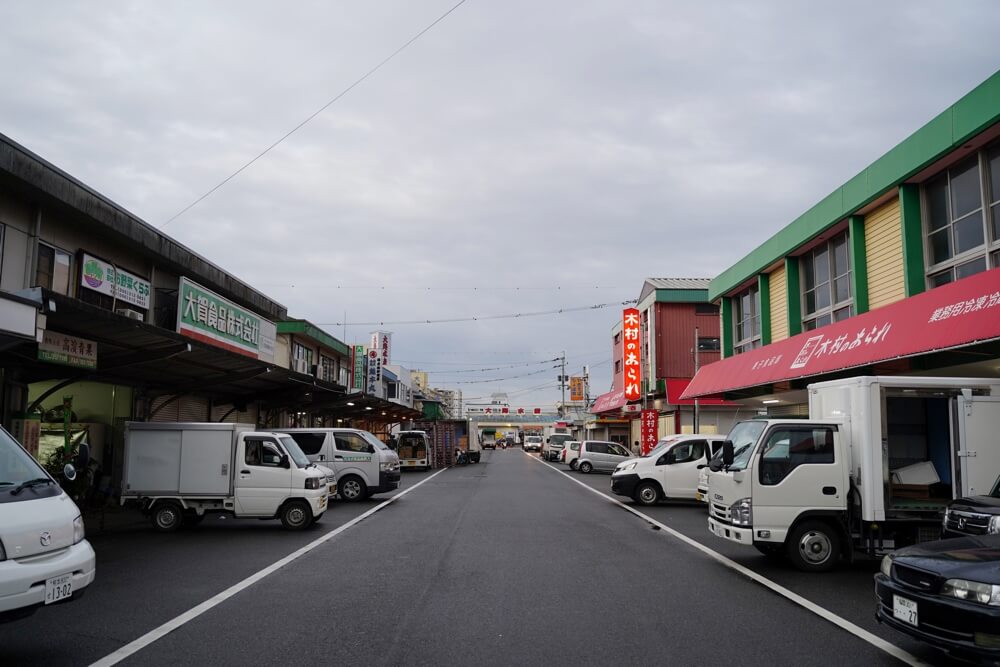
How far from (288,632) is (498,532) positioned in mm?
7573

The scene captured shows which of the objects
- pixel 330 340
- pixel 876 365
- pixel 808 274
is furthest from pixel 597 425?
pixel 876 365

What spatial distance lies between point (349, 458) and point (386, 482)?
4.02ft

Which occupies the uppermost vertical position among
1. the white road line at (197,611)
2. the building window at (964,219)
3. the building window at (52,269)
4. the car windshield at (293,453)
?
the building window at (964,219)

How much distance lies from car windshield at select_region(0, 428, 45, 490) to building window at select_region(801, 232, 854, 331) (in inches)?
685

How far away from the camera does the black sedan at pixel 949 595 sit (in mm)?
5324

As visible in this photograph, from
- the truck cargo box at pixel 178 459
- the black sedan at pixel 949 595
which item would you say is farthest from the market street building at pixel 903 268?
the truck cargo box at pixel 178 459

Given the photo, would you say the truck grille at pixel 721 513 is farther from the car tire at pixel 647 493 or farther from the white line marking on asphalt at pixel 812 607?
the car tire at pixel 647 493

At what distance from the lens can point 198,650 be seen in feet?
20.7

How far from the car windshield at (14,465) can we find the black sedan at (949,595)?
7.49m

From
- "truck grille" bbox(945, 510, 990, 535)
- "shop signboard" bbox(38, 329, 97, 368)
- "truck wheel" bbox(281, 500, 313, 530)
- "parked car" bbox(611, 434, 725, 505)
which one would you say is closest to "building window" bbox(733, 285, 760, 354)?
"parked car" bbox(611, 434, 725, 505)

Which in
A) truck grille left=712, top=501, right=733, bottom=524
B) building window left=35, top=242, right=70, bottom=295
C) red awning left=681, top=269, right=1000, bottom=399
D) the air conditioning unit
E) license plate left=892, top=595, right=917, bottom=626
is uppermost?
building window left=35, top=242, right=70, bottom=295

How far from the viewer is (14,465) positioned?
6777 mm

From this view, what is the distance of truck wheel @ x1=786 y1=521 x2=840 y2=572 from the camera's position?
1027cm

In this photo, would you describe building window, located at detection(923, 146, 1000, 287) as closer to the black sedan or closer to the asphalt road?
the asphalt road
